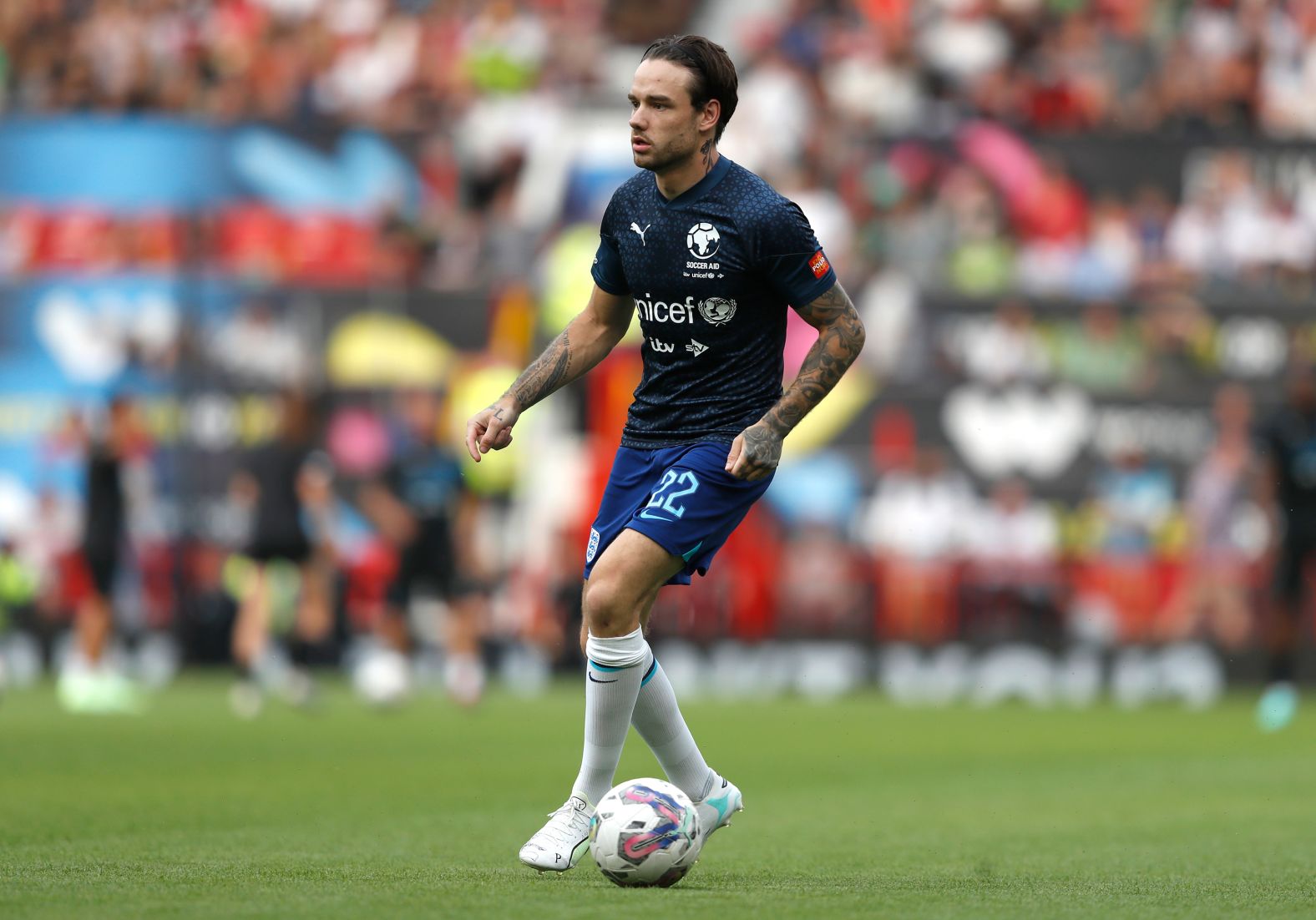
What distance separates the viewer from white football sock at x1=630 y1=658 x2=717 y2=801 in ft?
22.5

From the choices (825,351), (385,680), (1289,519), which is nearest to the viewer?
(825,351)

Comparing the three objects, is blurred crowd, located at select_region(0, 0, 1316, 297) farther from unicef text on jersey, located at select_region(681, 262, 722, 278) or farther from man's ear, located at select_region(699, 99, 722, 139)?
unicef text on jersey, located at select_region(681, 262, 722, 278)

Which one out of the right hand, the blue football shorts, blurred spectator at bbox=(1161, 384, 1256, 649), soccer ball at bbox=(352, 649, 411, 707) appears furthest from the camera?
blurred spectator at bbox=(1161, 384, 1256, 649)

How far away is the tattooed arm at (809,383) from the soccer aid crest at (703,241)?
341 millimetres

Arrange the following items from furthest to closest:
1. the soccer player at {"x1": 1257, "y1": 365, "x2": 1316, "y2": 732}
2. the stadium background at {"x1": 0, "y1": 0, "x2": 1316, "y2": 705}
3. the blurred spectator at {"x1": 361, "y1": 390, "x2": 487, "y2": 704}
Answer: the stadium background at {"x1": 0, "y1": 0, "x2": 1316, "y2": 705}, the blurred spectator at {"x1": 361, "y1": 390, "x2": 487, "y2": 704}, the soccer player at {"x1": 1257, "y1": 365, "x2": 1316, "y2": 732}

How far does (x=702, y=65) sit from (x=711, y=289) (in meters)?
0.71

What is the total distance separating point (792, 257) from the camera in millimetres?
6508

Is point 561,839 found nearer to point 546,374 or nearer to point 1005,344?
point 546,374

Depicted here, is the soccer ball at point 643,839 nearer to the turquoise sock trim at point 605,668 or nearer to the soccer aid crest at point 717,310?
the turquoise sock trim at point 605,668

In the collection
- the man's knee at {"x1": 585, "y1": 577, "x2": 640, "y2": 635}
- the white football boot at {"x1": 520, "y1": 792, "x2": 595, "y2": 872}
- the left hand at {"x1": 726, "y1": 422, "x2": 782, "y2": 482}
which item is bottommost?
the white football boot at {"x1": 520, "y1": 792, "x2": 595, "y2": 872}

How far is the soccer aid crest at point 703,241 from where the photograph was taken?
6543 mm

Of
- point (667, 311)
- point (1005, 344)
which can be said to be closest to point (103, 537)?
point (1005, 344)

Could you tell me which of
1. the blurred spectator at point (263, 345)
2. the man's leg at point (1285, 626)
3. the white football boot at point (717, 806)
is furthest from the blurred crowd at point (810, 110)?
the white football boot at point (717, 806)

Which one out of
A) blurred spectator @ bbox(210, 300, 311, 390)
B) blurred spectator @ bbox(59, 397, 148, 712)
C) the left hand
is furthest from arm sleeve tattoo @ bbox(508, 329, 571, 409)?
blurred spectator @ bbox(210, 300, 311, 390)
